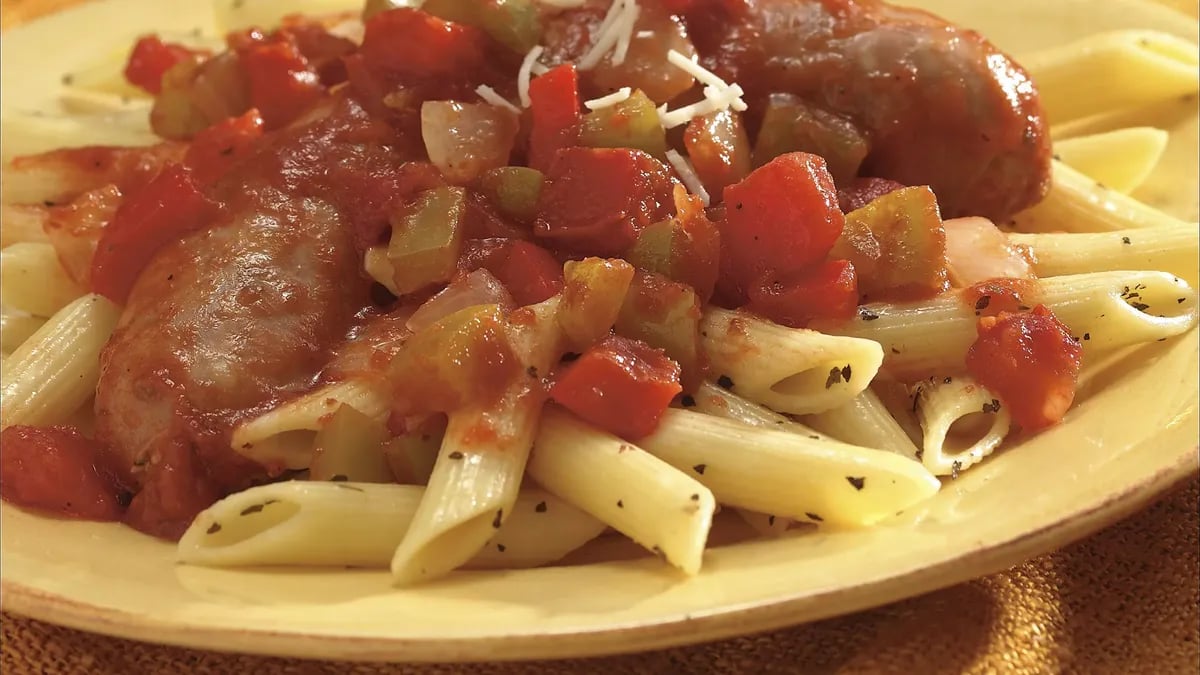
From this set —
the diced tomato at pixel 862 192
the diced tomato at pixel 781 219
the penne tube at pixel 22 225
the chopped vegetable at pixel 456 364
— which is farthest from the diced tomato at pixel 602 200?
the penne tube at pixel 22 225

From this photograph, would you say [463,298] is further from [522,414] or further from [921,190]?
[921,190]

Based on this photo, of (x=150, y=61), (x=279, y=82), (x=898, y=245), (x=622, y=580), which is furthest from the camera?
(x=150, y=61)

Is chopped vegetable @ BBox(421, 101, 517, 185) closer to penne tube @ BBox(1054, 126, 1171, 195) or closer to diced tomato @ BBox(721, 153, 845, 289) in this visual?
diced tomato @ BBox(721, 153, 845, 289)

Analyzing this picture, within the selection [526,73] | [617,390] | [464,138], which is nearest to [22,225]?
[464,138]

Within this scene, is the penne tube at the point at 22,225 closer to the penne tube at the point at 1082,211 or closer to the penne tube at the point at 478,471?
the penne tube at the point at 478,471

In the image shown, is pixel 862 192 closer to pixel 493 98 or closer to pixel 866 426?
pixel 866 426

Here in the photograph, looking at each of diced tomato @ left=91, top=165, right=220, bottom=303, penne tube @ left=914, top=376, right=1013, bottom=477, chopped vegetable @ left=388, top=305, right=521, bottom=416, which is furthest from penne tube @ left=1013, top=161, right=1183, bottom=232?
diced tomato @ left=91, top=165, right=220, bottom=303
